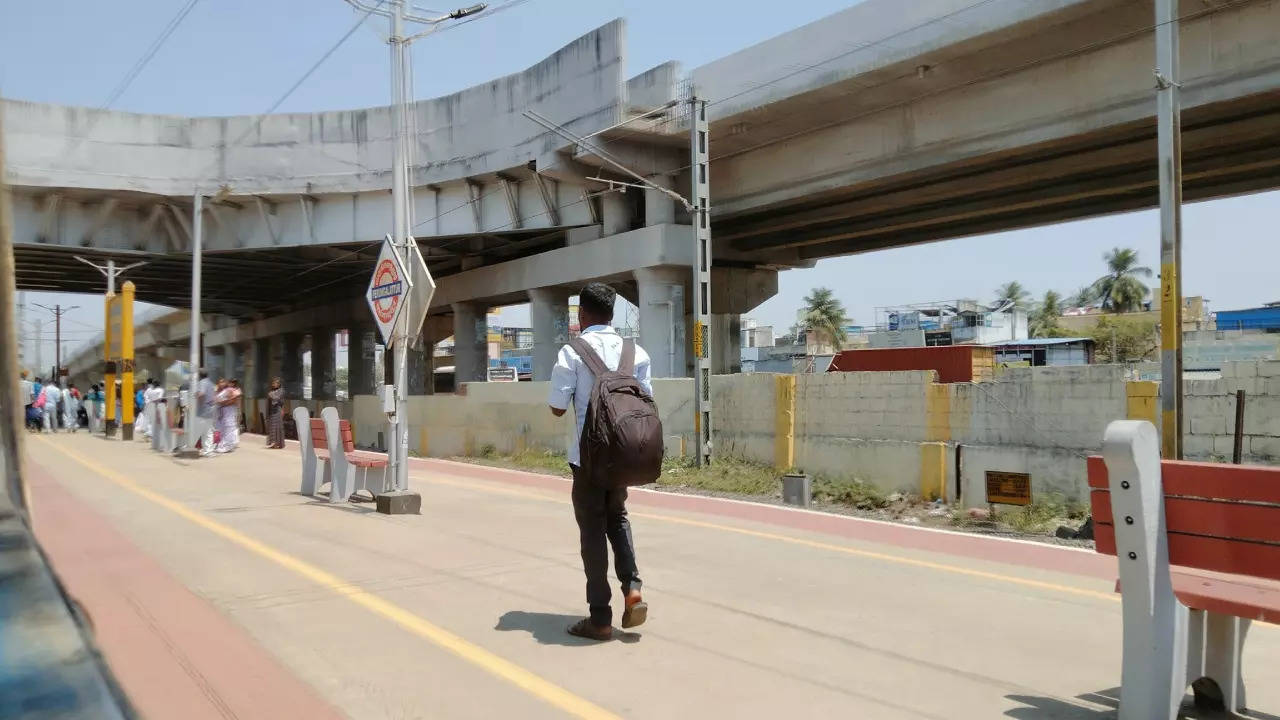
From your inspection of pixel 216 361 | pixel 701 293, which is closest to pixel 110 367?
pixel 701 293

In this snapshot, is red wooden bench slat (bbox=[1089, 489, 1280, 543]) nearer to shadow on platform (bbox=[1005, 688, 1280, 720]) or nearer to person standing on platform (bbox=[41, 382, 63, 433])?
shadow on platform (bbox=[1005, 688, 1280, 720])

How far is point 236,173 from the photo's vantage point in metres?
29.2

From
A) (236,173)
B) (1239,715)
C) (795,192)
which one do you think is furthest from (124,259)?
(1239,715)

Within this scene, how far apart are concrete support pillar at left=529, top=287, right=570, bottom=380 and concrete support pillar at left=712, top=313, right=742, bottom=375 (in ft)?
15.0

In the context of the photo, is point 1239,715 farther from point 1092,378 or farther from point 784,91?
point 784,91

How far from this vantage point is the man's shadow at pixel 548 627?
5082mm

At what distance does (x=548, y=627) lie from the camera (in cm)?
535

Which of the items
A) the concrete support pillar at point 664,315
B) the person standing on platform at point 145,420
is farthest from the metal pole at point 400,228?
the person standing on platform at point 145,420

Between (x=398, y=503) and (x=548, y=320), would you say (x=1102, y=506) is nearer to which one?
(x=398, y=503)

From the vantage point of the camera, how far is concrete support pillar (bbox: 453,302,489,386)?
3400cm

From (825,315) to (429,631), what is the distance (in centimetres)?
7996

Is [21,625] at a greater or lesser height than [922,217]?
lesser

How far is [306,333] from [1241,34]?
45919 mm

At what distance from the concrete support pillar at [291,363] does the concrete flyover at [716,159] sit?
17082 mm
